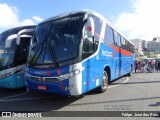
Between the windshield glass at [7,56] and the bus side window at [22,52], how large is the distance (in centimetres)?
23

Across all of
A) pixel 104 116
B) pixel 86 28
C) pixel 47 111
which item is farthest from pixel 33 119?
pixel 86 28

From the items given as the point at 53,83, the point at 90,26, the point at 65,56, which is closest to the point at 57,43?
the point at 65,56

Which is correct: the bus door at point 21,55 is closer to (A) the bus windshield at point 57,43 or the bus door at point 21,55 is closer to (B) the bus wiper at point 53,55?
(A) the bus windshield at point 57,43

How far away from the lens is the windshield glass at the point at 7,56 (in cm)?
946

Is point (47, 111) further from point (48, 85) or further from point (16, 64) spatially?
point (16, 64)

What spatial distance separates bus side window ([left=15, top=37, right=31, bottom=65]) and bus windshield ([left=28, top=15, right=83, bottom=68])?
1.98 m

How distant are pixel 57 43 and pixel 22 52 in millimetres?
3239

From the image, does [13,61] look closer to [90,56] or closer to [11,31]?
[11,31]

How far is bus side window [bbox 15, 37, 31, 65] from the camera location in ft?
31.6

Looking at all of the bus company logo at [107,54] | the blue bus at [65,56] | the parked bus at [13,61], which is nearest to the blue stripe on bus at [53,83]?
the blue bus at [65,56]

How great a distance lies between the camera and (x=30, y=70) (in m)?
7.60

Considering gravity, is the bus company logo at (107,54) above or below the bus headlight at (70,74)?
above

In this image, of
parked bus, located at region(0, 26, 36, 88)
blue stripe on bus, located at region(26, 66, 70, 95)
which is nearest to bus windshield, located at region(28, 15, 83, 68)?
blue stripe on bus, located at region(26, 66, 70, 95)

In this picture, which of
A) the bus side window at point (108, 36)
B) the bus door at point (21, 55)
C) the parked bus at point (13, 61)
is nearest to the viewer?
the parked bus at point (13, 61)
